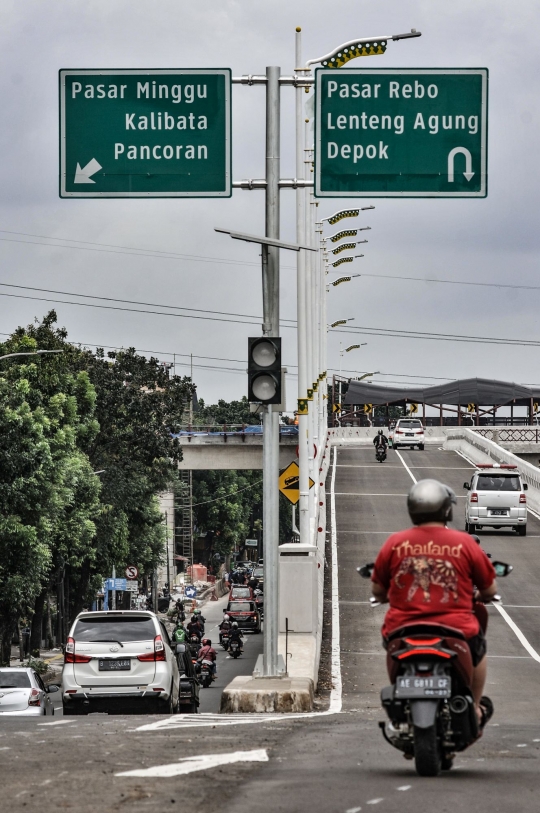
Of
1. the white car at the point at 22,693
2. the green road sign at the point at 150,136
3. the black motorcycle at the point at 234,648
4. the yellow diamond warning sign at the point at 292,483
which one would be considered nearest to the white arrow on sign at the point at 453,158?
the green road sign at the point at 150,136

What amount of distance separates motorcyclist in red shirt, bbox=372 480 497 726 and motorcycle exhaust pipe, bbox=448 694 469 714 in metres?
0.22

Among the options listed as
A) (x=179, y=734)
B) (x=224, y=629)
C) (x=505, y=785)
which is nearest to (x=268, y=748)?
(x=179, y=734)

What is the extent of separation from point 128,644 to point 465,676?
11052 millimetres

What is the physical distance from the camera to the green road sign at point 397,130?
1513cm

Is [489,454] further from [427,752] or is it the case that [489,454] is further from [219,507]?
[427,752]

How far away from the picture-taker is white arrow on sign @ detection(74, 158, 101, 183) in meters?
A: 15.4

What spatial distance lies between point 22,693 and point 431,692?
1573cm

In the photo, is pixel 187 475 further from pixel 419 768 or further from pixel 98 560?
pixel 419 768

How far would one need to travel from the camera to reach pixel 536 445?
3561 inches

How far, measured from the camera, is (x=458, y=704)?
7309 millimetres

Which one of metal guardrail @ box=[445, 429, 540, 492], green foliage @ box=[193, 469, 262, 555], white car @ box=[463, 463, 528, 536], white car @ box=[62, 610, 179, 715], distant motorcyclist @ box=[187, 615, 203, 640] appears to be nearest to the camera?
white car @ box=[62, 610, 179, 715]

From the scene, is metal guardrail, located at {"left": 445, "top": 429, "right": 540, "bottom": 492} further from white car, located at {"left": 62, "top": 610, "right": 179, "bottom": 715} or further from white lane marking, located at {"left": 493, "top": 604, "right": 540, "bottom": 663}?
white car, located at {"left": 62, "top": 610, "right": 179, "bottom": 715}

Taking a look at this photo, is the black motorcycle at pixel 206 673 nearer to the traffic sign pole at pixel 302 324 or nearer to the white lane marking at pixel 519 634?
the traffic sign pole at pixel 302 324

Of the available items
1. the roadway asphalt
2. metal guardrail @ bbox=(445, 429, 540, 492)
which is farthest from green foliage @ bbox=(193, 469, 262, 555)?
the roadway asphalt
